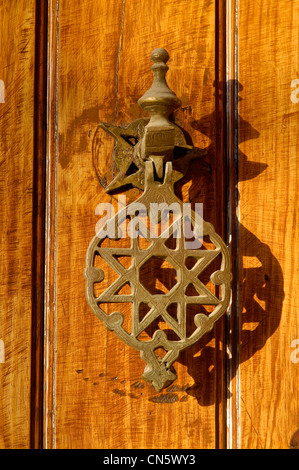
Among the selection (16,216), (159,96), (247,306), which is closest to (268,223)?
(247,306)

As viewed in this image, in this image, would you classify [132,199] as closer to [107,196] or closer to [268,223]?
[107,196]

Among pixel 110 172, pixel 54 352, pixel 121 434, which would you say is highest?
pixel 110 172

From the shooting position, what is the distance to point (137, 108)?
2.48 ft

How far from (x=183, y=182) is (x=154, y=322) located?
7.1 inches

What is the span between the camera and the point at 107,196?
0.75m

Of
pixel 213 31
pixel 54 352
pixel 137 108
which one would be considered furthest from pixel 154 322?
pixel 213 31

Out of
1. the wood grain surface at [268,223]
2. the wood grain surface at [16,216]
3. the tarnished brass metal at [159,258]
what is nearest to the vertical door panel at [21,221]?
the wood grain surface at [16,216]

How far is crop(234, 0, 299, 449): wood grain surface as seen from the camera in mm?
739

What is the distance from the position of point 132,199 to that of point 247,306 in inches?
7.8

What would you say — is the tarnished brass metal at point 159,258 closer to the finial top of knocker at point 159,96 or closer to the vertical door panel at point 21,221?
the finial top of knocker at point 159,96

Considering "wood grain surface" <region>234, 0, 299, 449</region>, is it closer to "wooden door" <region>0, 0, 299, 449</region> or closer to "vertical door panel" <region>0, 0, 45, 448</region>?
"wooden door" <region>0, 0, 299, 449</region>

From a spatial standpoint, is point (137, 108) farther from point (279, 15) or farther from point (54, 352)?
point (54, 352)

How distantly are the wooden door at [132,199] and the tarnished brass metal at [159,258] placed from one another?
7 cm

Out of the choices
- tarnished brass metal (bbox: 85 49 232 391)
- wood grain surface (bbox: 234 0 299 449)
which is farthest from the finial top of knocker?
wood grain surface (bbox: 234 0 299 449)
